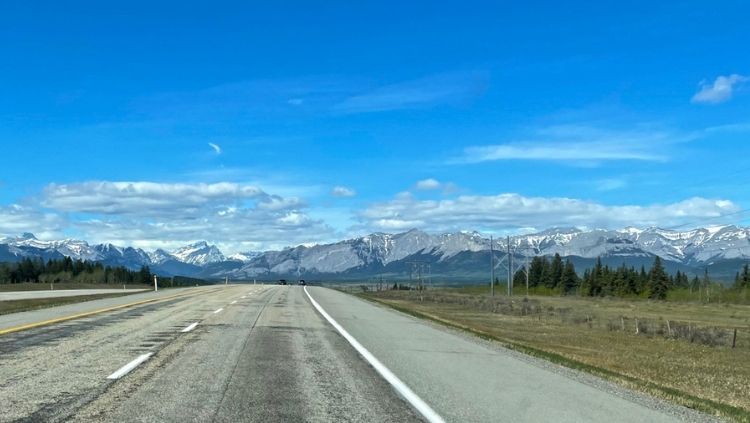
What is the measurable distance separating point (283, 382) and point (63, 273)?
6156 inches

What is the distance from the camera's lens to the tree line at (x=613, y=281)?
13475 centimetres

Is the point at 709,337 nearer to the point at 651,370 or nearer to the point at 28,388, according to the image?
the point at 651,370

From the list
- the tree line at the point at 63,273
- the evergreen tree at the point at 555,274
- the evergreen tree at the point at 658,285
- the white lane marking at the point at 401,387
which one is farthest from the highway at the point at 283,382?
the evergreen tree at the point at 555,274

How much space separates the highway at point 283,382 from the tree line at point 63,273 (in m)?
130

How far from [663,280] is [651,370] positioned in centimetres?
12842

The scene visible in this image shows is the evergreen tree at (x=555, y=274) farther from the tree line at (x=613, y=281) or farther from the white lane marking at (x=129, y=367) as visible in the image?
the white lane marking at (x=129, y=367)

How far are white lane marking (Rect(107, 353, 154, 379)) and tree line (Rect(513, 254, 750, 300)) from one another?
13476 centimetres

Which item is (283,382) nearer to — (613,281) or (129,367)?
(129,367)

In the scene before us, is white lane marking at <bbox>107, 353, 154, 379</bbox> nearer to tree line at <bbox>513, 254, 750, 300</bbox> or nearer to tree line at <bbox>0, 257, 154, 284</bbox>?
tree line at <bbox>0, 257, 154, 284</bbox>

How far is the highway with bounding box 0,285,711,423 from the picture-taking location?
321 inches

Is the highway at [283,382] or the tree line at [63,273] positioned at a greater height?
the tree line at [63,273]

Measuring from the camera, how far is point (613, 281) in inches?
5556

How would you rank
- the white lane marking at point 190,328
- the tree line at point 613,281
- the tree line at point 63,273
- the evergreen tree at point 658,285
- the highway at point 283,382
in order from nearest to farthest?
the highway at point 283,382, the white lane marking at point 190,328, the evergreen tree at point 658,285, the tree line at point 613,281, the tree line at point 63,273

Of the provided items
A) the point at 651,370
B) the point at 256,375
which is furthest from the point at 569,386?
the point at 651,370
